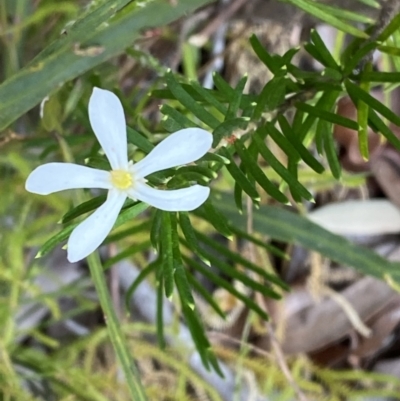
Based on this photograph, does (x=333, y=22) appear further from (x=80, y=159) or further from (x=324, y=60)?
(x=80, y=159)

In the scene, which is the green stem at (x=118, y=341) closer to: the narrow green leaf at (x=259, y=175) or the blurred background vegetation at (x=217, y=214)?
the blurred background vegetation at (x=217, y=214)

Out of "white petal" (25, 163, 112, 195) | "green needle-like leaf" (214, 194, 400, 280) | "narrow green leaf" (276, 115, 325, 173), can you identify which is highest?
"white petal" (25, 163, 112, 195)

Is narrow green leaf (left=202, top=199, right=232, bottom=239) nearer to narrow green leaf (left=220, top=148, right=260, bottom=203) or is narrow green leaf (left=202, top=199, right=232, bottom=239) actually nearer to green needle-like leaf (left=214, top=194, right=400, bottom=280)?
narrow green leaf (left=220, top=148, right=260, bottom=203)

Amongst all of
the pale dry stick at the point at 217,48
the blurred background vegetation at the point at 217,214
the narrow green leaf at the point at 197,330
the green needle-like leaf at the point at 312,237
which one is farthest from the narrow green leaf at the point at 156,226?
the pale dry stick at the point at 217,48

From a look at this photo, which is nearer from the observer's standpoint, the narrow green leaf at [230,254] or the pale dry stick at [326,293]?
the narrow green leaf at [230,254]

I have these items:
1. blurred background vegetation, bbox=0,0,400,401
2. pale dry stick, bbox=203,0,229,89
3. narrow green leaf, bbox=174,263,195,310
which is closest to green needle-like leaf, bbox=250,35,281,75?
blurred background vegetation, bbox=0,0,400,401
